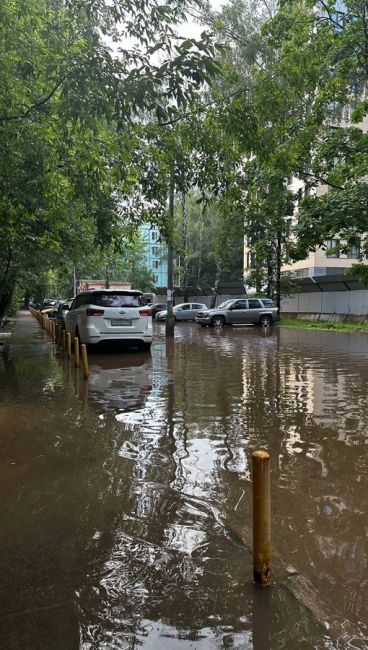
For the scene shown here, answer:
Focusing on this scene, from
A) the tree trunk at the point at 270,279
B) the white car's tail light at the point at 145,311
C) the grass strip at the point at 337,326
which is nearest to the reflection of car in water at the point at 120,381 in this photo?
the white car's tail light at the point at 145,311

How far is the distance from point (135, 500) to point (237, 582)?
1386 millimetres

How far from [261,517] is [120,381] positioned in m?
7.31

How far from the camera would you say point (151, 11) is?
506cm

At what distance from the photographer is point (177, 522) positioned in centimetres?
358

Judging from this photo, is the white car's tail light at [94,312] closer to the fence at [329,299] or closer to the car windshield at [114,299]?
the car windshield at [114,299]

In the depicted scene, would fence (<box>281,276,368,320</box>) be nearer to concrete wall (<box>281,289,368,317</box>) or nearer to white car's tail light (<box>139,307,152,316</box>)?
concrete wall (<box>281,289,368,317</box>)

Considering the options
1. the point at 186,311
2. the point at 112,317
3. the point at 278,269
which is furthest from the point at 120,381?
the point at 186,311

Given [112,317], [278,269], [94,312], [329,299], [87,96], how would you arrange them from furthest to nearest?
[278,269]
[329,299]
[112,317]
[94,312]
[87,96]

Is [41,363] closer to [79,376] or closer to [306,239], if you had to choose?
[79,376]

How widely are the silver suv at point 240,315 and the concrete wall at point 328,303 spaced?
418 cm

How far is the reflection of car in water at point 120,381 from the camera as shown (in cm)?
777

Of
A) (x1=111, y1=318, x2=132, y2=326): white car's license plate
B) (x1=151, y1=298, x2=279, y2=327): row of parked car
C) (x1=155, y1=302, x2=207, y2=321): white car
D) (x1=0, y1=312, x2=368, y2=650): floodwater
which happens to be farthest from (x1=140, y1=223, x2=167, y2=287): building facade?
(x1=151, y1=298, x2=279, y2=327): row of parked car

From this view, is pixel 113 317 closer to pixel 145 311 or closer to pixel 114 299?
pixel 114 299

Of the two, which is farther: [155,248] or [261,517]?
[155,248]
